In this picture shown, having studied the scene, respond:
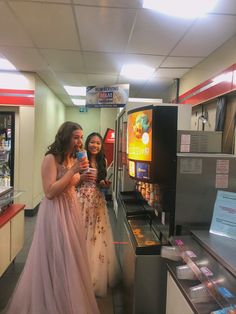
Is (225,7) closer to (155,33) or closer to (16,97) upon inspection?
(155,33)

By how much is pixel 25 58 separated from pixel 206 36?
280cm

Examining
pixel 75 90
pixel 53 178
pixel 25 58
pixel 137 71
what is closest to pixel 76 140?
pixel 53 178

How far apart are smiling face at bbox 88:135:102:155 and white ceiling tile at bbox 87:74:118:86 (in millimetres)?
2939

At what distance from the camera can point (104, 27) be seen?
10.1ft

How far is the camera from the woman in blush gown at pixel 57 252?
2039 millimetres

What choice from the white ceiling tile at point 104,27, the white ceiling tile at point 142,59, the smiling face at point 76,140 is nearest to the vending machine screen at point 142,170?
the smiling face at point 76,140

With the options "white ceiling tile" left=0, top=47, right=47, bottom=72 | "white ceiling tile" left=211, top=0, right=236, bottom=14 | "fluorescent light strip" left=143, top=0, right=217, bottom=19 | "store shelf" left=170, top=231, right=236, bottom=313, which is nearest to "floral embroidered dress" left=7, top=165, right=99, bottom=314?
"store shelf" left=170, top=231, right=236, bottom=313

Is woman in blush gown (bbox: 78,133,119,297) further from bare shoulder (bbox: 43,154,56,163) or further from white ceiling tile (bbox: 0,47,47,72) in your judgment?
white ceiling tile (bbox: 0,47,47,72)

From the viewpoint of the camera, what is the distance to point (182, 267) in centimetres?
153

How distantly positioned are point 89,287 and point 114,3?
2.57 m

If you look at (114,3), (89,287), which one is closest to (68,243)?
(89,287)

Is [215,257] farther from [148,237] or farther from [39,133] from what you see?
[39,133]

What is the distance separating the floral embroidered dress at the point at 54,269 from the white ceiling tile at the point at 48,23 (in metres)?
1.72

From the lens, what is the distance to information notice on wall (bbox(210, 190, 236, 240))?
167cm
